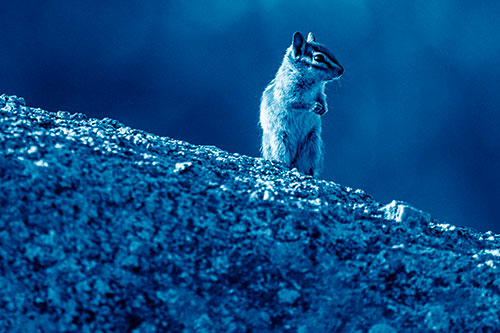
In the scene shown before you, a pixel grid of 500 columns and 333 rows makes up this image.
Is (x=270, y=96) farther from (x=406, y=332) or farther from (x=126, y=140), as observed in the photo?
(x=406, y=332)

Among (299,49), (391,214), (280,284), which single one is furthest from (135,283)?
(299,49)

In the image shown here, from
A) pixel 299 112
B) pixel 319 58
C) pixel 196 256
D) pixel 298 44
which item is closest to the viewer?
pixel 196 256

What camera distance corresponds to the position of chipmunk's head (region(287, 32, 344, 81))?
6.08 meters

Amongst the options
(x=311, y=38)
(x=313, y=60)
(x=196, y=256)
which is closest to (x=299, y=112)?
(x=313, y=60)

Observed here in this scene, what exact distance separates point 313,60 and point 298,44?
28 centimetres

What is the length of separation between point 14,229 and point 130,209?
599mm

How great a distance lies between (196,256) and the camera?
2.95 m

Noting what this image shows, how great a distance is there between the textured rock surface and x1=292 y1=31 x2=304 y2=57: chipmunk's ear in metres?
2.92

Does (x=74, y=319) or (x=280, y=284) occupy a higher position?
(x=280, y=284)

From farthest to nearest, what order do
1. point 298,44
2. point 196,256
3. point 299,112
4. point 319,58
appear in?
1. point 299,112
2. point 298,44
3. point 319,58
4. point 196,256

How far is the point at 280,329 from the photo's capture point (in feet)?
8.98

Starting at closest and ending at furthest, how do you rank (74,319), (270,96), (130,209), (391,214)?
(74,319)
(130,209)
(391,214)
(270,96)

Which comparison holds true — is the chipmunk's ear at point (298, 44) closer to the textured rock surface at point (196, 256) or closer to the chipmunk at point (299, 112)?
the chipmunk at point (299, 112)

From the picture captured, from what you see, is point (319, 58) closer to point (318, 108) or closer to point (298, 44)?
point (298, 44)
